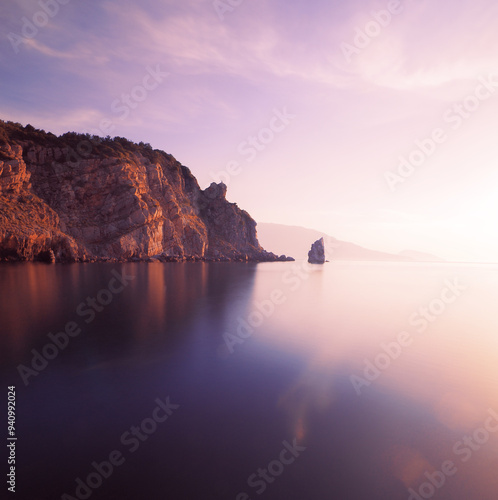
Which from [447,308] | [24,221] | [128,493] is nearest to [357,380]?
[128,493]

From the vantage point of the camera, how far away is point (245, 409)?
7.40 m

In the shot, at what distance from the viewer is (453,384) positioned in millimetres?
9734

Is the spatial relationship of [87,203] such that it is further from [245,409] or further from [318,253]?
[318,253]

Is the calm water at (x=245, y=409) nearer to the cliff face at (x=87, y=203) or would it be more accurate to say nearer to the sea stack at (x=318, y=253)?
the cliff face at (x=87, y=203)

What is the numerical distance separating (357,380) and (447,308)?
22074 millimetres

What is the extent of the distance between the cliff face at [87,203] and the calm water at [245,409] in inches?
1852

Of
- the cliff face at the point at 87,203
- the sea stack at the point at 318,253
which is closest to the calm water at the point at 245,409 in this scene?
the cliff face at the point at 87,203

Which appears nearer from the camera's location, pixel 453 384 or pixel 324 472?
pixel 324 472

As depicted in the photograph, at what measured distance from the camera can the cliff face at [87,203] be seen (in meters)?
52.3

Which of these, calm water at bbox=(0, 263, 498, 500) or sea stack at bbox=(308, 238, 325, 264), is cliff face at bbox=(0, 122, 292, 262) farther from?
sea stack at bbox=(308, 238, 325, 264)

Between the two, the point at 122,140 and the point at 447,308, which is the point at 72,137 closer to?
the point at 122,140

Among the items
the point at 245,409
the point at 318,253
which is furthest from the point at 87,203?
the point at 318,253

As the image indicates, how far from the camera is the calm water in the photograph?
4918mm

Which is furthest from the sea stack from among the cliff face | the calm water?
the calm water
